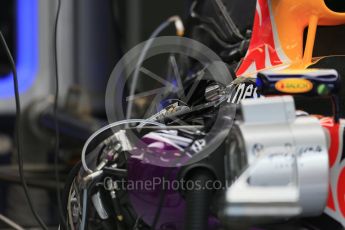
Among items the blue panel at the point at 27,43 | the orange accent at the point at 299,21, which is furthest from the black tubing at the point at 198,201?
the blue panel at the point at 27,43

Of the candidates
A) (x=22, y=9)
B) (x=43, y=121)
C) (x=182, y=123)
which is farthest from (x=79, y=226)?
(x=22, y=9)

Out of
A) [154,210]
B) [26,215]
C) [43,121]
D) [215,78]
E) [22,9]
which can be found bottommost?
[26,215]

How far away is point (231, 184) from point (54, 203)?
1333 millimetres

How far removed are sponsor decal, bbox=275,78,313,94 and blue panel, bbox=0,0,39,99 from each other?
5.49 ft

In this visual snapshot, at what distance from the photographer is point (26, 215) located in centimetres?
172

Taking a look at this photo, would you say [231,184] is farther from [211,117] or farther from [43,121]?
[43,121]

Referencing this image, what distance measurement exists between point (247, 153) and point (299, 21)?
0.33 m

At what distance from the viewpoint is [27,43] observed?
7.07 feet

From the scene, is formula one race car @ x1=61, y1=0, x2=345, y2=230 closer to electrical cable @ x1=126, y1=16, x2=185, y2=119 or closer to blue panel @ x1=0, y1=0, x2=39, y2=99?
electrical cable @ x1=126, y1=16, x2=185, y2=119

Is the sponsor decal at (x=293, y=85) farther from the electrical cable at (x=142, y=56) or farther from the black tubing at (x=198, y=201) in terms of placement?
the electrical cable at (x=142, y=56)

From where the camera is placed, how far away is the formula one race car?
556 millimetres

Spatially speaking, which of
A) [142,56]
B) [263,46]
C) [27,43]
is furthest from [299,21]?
[27,43]

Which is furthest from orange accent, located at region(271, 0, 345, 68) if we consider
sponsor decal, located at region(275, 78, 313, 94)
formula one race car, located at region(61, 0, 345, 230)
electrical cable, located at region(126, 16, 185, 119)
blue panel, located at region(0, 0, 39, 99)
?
blue panel, located at region(0, 0, 39, 99)

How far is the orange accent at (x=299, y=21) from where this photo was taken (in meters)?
0.81
